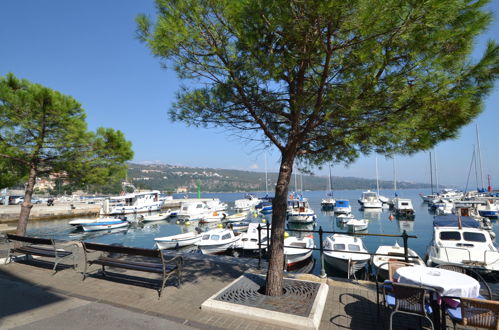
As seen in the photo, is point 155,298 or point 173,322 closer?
point 173,322

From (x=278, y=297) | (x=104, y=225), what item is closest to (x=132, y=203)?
(x=104, y=225)

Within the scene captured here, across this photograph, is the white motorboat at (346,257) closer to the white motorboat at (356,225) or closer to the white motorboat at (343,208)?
the white motorboat at (356,225)

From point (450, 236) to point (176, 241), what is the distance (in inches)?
601

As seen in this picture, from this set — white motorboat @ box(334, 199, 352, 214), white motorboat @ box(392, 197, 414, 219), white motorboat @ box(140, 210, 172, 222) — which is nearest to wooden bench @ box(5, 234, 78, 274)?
white motorboat @ box(140, 210, 172, 222)

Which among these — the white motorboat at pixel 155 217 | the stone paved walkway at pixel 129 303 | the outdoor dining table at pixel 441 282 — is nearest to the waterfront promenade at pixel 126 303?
the stone paved walkway at pixel 129 303

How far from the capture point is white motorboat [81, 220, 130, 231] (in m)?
29.2

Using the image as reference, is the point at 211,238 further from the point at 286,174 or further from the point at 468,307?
the point at 468,307

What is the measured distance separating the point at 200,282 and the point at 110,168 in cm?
558

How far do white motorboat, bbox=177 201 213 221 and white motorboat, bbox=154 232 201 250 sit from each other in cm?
1718

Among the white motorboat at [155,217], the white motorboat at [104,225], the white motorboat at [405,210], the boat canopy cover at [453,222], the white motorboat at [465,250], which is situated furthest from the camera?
the white motorboat at [405,210]

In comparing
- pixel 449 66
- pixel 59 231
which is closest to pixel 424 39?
pixel 449 66

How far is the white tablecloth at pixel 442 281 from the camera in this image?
351 centimetres

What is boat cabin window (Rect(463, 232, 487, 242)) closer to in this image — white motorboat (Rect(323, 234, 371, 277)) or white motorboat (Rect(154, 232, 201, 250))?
white motorboat (Rect(323, 234, 371, 277))

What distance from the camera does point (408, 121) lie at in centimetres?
401
